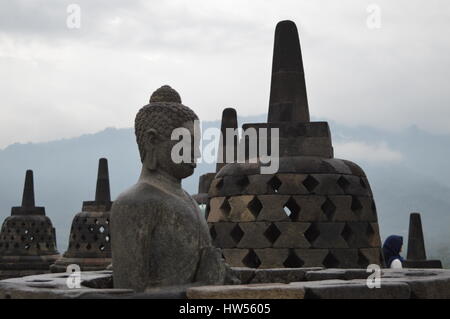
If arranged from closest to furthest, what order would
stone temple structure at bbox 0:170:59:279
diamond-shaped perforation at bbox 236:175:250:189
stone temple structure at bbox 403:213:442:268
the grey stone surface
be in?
the grey stone surface
diamond-shaped perforation at bbox 236:175:250:189
stone temple structure at bbox 403:213:442:268
stone temple structure at bbox 0:170:59:279

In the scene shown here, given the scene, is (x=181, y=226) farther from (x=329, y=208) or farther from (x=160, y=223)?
(x=329, y=208)

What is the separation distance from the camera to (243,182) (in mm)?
7133

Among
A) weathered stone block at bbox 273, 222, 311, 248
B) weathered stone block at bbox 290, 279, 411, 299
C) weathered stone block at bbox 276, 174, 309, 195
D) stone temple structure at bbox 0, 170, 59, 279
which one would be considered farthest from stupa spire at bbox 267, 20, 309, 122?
stone temple structure at bbox 0, 170, 59, 279

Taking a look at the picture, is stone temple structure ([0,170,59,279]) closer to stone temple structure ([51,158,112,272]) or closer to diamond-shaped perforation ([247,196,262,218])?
stone temple structure ([51,158,112,272])

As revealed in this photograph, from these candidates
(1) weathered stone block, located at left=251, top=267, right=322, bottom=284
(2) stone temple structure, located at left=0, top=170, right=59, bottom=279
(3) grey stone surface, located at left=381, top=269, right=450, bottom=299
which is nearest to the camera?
(3) grey stone surface, located at left=381, top=269, right=450, bottom=299

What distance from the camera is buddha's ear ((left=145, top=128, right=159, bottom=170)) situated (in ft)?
13.6

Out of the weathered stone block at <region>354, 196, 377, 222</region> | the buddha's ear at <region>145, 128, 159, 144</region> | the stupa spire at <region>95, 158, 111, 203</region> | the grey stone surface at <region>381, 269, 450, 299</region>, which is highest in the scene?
the stupa spire at <region>95, 158, 111, 203</region>

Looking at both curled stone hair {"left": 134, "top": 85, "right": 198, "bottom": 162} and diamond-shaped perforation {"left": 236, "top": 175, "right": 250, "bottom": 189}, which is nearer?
curled stone hair {"left": 134, "top": 85, "right": 198, "bottom": 162}

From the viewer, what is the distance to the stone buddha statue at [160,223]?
384 centimetres

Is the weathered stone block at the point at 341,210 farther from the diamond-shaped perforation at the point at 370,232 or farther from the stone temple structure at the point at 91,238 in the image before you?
the stone temple structure at the point at 91,238

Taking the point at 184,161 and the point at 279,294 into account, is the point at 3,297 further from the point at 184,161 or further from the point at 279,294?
the point at 279,294

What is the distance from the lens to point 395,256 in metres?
8.61

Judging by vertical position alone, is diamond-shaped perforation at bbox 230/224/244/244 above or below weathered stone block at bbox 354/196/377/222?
below
